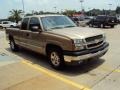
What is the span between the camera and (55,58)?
23.6 feet

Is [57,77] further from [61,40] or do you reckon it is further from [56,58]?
[61,40]

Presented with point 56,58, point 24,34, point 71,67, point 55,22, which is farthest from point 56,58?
point 24,34

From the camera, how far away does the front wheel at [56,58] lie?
6.90 m

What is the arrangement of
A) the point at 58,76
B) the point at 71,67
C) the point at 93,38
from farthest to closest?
the point at 71,67 < the point at 93,38 < the point at 58,76

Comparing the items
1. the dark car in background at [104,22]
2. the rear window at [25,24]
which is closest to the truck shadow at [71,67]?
the rear window at [25,24]

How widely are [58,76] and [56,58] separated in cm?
76

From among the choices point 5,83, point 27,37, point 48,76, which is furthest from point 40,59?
point 5,83

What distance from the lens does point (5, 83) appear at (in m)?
6.13

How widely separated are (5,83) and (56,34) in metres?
2.17

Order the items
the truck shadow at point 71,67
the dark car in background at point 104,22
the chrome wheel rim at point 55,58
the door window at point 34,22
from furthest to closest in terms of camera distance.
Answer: the dark car in background at point 104,22
the door window at point 34,22
the chrome wheel rim at point 55,58
the truck shadow at point 71,67

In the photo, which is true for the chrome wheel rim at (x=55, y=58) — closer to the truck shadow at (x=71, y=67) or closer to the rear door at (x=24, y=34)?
the truck shadow at (x=71, y=67)

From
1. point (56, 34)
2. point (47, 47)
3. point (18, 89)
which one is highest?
point (56, 34)

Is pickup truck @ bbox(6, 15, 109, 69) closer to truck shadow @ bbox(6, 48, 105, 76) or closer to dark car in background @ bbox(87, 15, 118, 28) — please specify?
truck shadow @ bbox(6, 48, 105, 76)

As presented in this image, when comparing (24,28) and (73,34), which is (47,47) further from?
(24,28)
